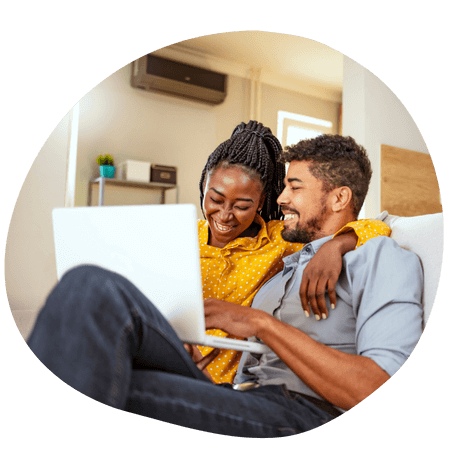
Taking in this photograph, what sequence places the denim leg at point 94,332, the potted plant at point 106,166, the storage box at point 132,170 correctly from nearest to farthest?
the denim leg at point 94,332 < the potted plant at point 106,166 < the storage box at point 132,170

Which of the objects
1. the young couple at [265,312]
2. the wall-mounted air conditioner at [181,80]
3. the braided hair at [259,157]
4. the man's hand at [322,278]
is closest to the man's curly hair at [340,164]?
the young couple at [265,312]

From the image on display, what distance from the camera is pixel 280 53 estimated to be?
1.08 m

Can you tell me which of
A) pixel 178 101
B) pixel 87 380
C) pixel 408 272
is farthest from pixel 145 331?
pixel 178 101

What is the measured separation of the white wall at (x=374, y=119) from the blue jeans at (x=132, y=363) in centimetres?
62

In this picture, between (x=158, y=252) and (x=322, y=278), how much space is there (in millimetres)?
324

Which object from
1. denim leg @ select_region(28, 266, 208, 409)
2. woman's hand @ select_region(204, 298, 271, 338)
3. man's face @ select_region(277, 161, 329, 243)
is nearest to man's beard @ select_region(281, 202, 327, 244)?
man's face @ select_region(277, 161, 329, 243)

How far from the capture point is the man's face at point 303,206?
1.00 meters

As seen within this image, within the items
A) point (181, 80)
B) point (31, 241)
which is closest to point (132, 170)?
point (181, 80)

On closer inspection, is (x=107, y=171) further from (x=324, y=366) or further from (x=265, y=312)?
(x=324, y=366)

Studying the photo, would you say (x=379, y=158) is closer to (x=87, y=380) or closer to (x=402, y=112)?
(x=402, y=112)

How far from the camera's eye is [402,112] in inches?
34.4

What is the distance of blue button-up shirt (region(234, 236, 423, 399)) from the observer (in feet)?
2.23

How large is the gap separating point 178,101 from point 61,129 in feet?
2.09

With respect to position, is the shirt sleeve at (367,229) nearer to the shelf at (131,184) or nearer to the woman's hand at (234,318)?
the woman's hand at (234,318)
